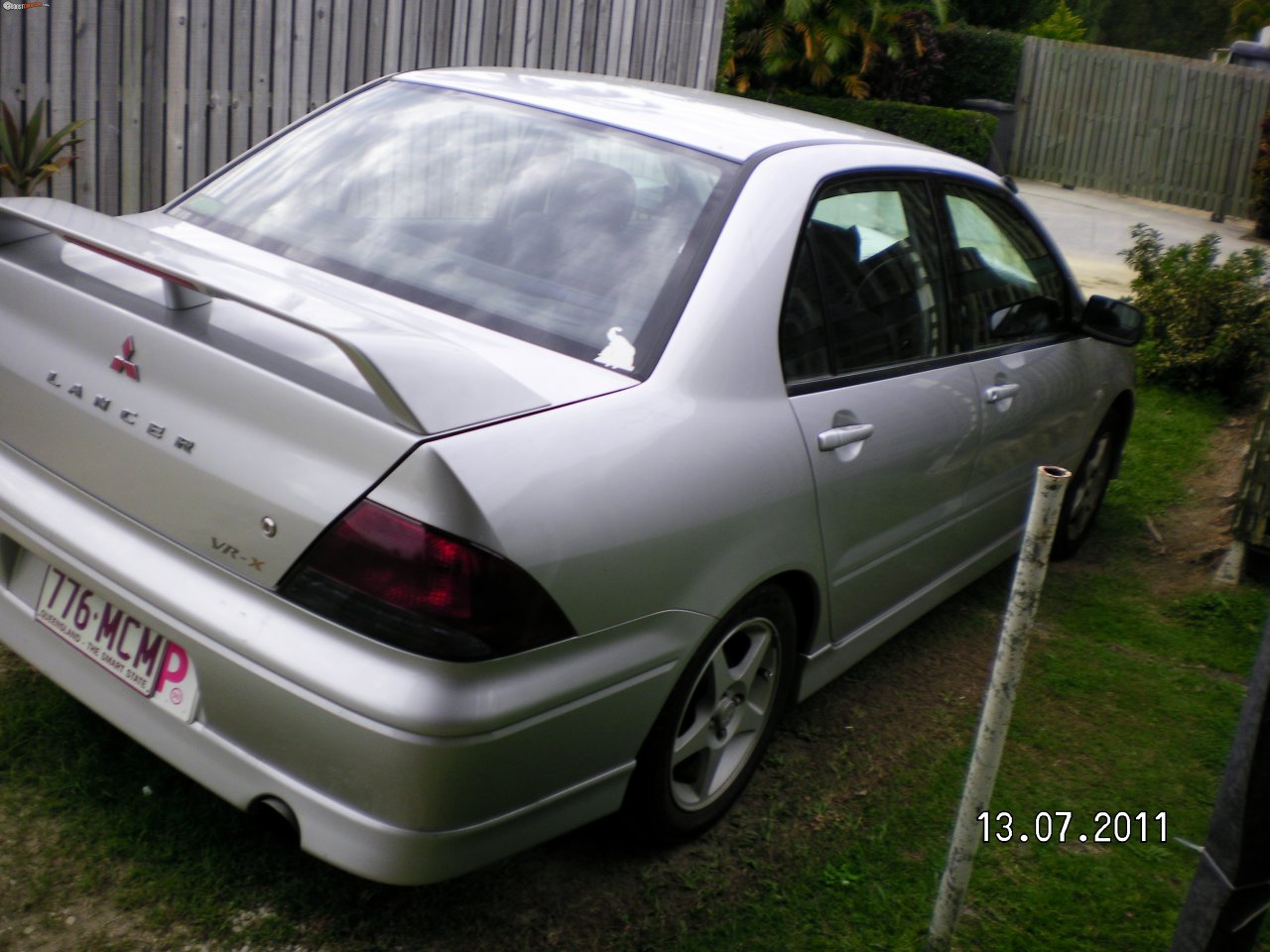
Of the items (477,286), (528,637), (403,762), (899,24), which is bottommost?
(403,762)

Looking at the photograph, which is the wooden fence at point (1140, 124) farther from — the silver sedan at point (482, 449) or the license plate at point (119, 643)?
the license plate at point (119, 643)

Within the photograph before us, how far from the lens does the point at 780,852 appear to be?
10.4 ft

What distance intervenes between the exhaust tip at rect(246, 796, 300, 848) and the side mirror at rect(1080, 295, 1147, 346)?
3353 millimetres

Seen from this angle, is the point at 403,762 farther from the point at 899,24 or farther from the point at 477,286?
the point at 899,24

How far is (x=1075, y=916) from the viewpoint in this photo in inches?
123

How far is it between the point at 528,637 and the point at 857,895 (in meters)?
1.26

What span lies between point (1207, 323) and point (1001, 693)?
633 centimetres

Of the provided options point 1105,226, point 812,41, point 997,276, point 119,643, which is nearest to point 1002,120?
point 812,41

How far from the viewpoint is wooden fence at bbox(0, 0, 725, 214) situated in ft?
18.5

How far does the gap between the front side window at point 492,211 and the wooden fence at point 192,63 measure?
8.83 ft

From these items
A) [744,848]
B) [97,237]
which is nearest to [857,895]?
[744,848]

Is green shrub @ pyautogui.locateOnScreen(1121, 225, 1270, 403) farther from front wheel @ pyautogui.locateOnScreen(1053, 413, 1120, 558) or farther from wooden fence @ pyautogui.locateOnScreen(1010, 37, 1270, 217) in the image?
wooden fence @ pyautogui.locateOnScreen(1010, 37, 1270, 217)

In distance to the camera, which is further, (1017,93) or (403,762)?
(1017,93)

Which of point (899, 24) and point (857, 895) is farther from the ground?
point (899, 24)
